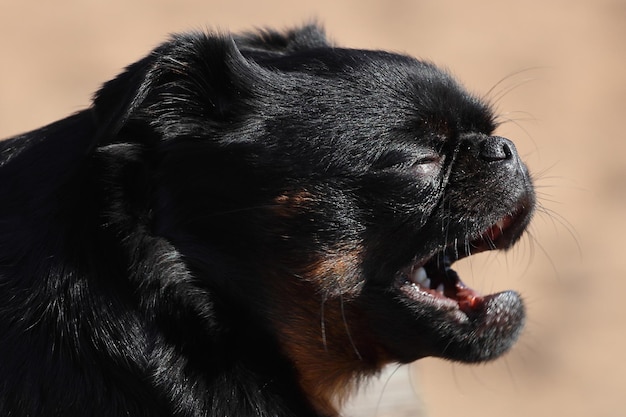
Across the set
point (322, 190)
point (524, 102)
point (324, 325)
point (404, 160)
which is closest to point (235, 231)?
point (322, 190)

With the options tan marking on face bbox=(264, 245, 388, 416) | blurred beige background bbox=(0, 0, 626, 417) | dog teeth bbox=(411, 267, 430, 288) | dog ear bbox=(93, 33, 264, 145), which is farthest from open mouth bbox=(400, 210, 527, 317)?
blurred beige background bbox=(0, 0, 626, 417)

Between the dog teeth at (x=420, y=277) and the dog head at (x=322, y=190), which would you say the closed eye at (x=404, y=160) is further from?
the dog teeth at (x=420, y=277)

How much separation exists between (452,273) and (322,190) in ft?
2.14

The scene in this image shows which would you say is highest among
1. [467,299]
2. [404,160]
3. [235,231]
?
[404,160]

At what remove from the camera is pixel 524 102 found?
408 inches

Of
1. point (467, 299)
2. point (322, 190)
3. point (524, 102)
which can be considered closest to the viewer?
point (322, 190)

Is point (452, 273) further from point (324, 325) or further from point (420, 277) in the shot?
point (324, 325)

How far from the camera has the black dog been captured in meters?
3.23

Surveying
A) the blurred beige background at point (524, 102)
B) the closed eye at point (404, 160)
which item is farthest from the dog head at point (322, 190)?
the blurred beige background at point (524, 102)

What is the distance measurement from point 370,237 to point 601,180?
664 centimetres

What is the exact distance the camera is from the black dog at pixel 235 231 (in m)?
3.23

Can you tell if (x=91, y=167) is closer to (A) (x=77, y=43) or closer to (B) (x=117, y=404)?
(B) (x=117, y=404)

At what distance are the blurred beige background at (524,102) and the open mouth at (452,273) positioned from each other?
10.9ft

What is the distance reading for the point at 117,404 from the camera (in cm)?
321
